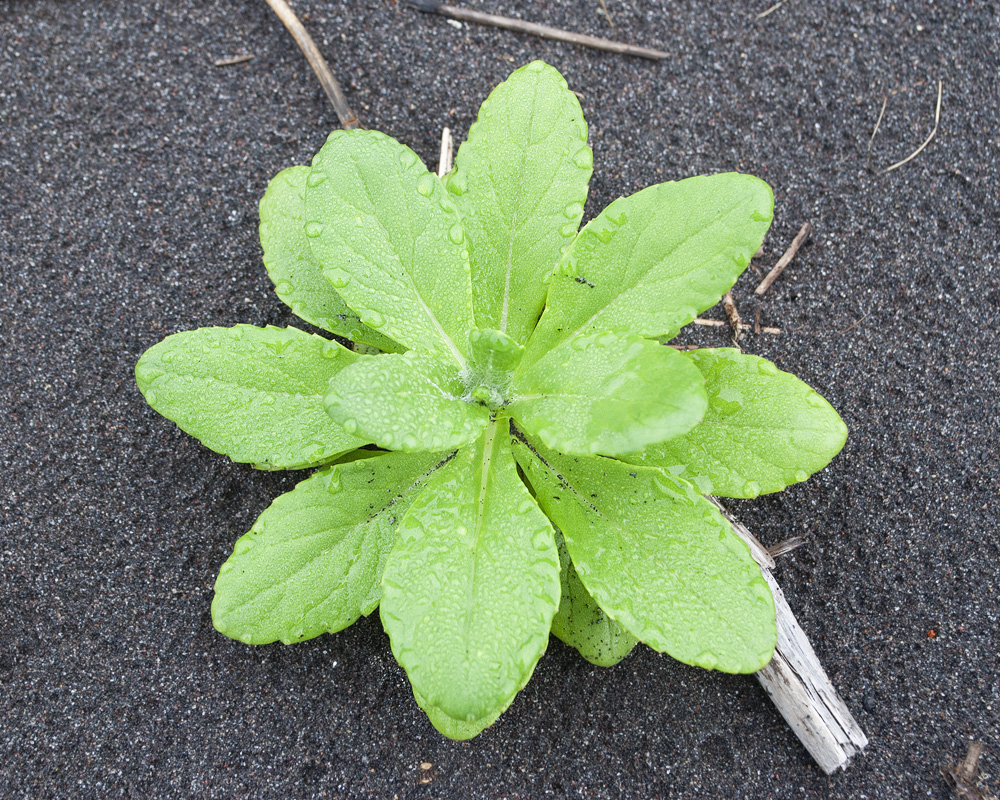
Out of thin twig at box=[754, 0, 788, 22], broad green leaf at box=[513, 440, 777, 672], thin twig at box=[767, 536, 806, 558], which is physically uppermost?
thin twig at box=[754, 0, 788, 22]

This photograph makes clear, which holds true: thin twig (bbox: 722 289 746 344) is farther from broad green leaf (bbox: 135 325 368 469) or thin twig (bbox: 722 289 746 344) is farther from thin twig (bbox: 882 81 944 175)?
broad green leaf (bbox: 135 325 368 469)

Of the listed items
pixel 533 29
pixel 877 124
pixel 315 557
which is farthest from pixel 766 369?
pixel 533 29

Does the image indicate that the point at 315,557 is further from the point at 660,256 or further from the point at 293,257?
the point at 660,256

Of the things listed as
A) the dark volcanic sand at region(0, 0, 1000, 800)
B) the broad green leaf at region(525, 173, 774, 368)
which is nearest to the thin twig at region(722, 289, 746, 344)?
the dark volcanic sand at region(0, 0, 1000, 800)

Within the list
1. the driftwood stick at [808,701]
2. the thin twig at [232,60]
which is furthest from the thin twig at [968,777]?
the thin twig at [232,60]

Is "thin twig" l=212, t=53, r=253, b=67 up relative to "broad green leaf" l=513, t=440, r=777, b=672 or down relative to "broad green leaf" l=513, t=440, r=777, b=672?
up

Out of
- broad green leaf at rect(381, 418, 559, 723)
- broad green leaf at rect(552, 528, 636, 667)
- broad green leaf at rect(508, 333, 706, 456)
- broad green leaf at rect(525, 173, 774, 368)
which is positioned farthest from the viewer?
broad green leaf at rect(552, 528, 636, 667)

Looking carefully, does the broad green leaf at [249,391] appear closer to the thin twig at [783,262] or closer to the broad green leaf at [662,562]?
the broad green leaf at [662,562]
